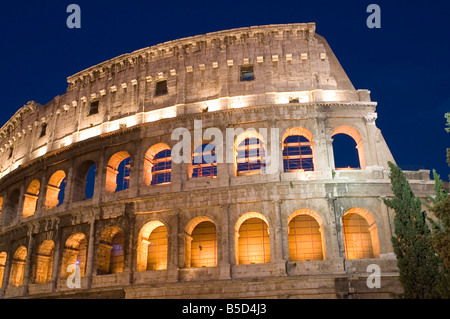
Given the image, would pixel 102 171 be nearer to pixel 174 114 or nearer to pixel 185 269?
pixel 174 114

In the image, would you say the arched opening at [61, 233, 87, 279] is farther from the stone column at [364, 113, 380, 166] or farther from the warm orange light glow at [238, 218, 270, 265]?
the stone column at [364, 113, 380, 166]

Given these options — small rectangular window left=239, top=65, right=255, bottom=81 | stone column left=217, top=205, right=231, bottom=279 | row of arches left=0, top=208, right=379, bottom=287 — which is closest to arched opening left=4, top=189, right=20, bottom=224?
row of arches left=0, top=208, right=379, bottom=287

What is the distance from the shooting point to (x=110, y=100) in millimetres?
25859

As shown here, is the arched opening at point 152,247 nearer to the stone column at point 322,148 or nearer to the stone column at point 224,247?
the stone column at point 224,247

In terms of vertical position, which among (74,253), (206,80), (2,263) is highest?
(206,80)

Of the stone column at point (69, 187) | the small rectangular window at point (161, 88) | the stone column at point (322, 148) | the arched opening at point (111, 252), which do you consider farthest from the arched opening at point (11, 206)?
the stone column at point (322, 148)

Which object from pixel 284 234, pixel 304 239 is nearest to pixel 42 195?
pixel 284 234

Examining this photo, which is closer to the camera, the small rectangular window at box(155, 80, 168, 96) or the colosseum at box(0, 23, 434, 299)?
the colosseum at box(0, 23, 434, 299)

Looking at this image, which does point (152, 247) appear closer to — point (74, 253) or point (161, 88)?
point (74, 253)

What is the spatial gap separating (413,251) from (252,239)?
24.0ft

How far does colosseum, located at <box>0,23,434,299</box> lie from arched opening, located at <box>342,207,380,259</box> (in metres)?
0.06

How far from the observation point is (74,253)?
77.6ft

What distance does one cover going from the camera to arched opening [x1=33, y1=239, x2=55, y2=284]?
2389 centimetres
